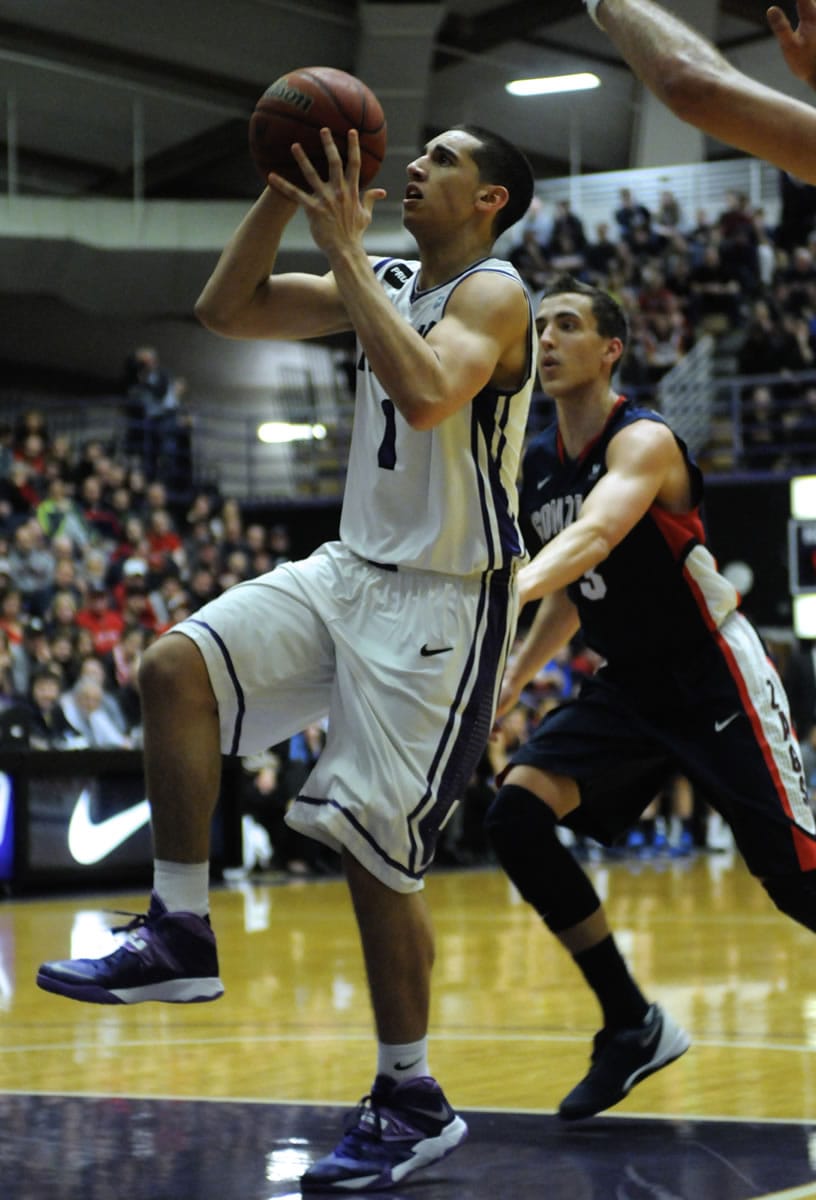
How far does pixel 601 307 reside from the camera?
16.2ft

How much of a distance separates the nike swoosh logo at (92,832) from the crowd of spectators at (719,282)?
30.8 feet

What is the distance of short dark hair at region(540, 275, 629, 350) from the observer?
4.91 meters

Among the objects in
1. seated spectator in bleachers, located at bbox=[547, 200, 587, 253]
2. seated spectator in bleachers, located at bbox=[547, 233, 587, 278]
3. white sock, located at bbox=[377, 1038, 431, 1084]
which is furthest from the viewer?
seated spectator in bleachers, located at bbox=[547, 200, 587, 253]

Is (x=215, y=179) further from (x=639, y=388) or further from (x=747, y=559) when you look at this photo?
(x=747, y=559)

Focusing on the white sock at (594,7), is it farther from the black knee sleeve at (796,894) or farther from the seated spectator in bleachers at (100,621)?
the seated spectator in bleachers at (100,621)

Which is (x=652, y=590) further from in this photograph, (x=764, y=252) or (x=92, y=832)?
(x=764, y=252)

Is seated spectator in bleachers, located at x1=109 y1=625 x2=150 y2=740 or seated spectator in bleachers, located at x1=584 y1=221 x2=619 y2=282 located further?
seated spectator in bleachers, located at x1=584 y1=221 x2=619 y2=282

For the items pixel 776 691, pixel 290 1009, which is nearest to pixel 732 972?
pixel 290 1009

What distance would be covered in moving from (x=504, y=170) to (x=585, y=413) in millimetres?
1057

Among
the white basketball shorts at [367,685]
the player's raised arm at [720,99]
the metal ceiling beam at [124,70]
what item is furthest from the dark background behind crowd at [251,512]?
the player's raised arm at [720,99]

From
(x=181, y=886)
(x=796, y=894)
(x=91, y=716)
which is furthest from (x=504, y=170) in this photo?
(x=91, y=716)

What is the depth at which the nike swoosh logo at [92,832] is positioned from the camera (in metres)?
11.4

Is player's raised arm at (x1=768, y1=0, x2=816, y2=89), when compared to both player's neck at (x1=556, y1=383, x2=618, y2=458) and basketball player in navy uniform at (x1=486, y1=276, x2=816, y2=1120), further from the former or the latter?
player's neck at (x1=556, y1=383, x2=618, y2=458)

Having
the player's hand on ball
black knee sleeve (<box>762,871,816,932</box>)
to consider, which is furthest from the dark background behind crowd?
the player's hand on ball
